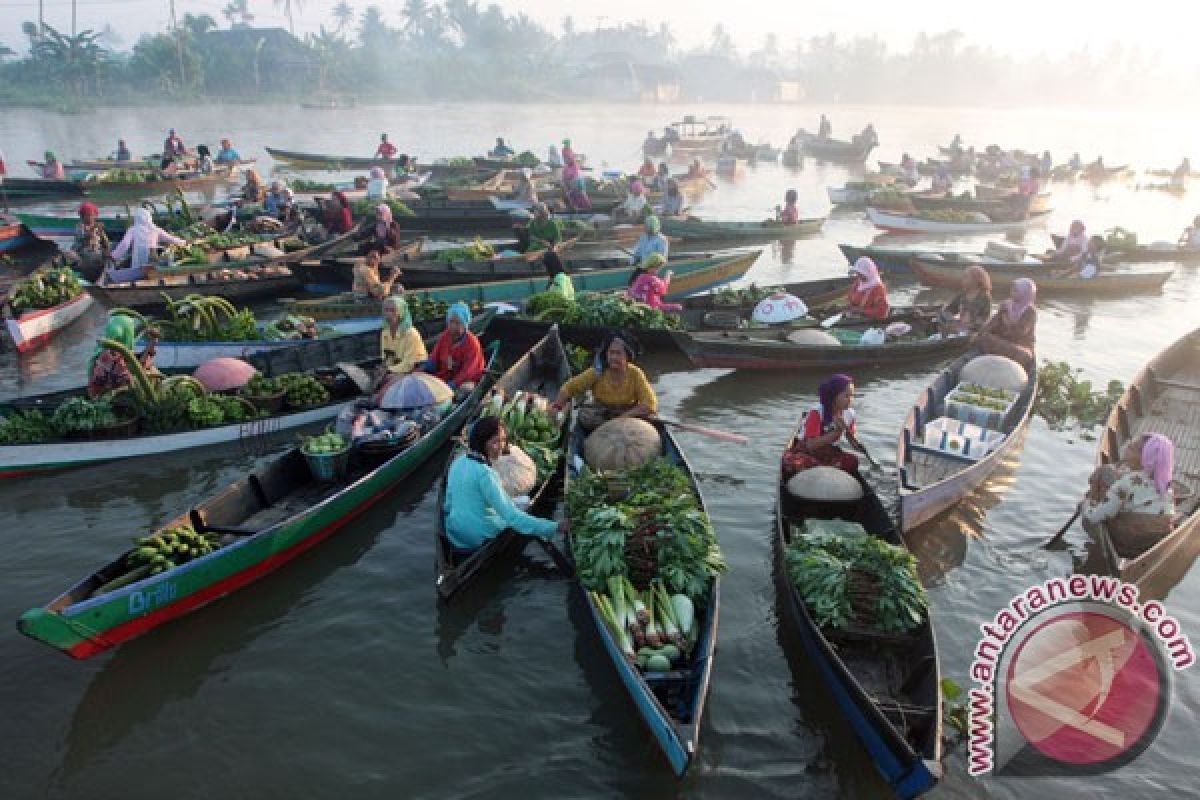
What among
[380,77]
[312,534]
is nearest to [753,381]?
[312,534]

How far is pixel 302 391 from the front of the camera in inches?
452

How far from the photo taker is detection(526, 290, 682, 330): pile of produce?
1488cm

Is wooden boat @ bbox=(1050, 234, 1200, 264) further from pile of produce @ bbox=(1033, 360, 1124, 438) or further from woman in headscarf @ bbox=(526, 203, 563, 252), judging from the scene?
woman in headscarf @ bbox=(526, 203, 563, 252)

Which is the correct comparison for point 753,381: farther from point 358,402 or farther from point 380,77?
point 380,77

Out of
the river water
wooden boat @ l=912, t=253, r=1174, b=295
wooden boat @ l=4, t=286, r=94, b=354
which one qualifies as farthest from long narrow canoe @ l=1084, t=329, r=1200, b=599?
wooden boat @ l=4, t=286, r=94, b=354

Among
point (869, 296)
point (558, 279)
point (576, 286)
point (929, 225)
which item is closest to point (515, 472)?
point (558, 279)

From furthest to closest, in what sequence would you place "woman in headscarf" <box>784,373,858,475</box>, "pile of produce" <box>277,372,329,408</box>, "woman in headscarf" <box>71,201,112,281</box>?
"woman in headscarf" <box>71,201,112,281</box>, "pile of produce" <box>277,372,329,408</box>, "woman in headscarf" <box>784,373,858,475</box>

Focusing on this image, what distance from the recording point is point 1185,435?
11516 millimetres

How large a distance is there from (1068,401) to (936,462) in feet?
17.5

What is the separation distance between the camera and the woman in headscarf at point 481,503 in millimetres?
7633

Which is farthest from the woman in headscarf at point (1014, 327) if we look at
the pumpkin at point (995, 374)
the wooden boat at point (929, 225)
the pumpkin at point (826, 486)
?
the wooden boat at point (929, 225)

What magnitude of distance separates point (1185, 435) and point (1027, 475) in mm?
2415

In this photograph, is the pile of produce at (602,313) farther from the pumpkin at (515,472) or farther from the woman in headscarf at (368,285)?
the pumpkin at (515,472)

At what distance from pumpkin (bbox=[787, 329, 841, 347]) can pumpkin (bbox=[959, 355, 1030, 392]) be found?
8.90 ft
